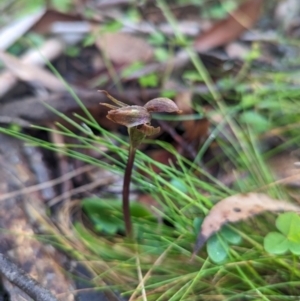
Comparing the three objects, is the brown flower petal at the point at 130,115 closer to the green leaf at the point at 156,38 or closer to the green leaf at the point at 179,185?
the green leaf at the point at 179,185

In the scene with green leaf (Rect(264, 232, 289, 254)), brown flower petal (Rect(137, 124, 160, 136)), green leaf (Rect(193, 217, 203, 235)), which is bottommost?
green leaf (Rect(264, 232, 289, 254))

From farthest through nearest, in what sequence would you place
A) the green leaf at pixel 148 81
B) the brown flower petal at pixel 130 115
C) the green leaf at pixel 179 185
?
the green leaf at pixel 148 81
the green leaf at pixel 179 185
the brown flower petal at pixel 130 115

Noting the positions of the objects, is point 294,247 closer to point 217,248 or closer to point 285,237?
point 285,237

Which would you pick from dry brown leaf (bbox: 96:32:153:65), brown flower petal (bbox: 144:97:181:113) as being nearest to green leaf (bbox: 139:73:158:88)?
dry brown leaf (bbox: 96:32:153:65)

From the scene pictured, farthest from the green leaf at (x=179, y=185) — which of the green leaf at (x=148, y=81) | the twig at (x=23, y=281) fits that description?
the green leaf at (x=148, y=81)

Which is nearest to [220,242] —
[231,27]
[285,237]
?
[285,237]

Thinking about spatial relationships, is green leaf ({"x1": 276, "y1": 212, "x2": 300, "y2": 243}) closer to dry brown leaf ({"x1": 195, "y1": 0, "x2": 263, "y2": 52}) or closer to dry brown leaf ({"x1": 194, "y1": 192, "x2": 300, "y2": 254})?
dry brown leaf ({"x1": 194, "y1": 192, "x2": 300, "y2": 254})
